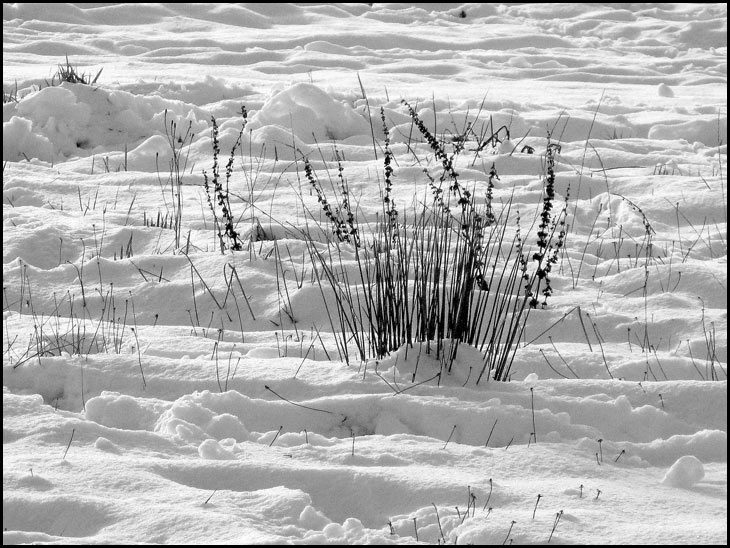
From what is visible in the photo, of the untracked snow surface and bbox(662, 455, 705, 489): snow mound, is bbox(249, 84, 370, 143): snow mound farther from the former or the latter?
bbox(662, 455, 705, 489): snow mound

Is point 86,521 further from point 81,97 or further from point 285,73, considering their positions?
point 285,73

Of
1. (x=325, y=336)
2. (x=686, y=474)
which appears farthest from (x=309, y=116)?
(x=686, y=474)

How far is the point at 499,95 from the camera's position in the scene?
26.0 feet

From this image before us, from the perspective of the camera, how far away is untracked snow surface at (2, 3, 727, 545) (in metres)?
2.15

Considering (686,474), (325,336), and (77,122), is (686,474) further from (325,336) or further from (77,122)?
(77,122)

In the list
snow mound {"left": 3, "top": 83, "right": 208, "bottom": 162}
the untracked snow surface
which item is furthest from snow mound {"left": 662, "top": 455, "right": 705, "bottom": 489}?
snow mound {"left": 3, "top": 83, "right": 208, "bottom": 162}

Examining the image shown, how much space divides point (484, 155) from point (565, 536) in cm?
432

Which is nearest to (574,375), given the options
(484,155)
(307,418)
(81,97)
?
(307,418)

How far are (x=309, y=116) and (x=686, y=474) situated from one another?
468cm

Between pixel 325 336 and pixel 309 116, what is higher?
pixel 309 116

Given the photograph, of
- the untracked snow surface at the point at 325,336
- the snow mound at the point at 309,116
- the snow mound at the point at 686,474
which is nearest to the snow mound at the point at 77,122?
the untracked snow surface at the point at 325,336

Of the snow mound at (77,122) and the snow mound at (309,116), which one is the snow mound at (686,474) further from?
the snow mound at (77,122)

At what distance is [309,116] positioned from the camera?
256 inches

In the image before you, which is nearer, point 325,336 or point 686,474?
point 686,474
